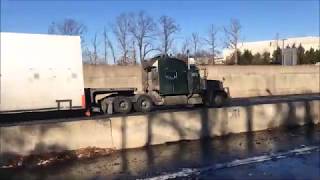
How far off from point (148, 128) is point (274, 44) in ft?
301

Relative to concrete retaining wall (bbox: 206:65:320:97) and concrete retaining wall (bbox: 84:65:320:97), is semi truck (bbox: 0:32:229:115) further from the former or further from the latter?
concrete retaining wall (bbox: 206:65:320:97)

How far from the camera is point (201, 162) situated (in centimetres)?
1452

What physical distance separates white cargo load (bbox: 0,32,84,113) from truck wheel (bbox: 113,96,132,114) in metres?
2.94

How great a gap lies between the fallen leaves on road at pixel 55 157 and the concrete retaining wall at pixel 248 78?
762 inches

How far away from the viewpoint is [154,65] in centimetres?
2548

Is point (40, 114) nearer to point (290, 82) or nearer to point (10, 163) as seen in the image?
point (10, 163)

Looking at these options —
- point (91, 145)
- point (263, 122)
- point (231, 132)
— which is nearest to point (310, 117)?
point (263, 122)

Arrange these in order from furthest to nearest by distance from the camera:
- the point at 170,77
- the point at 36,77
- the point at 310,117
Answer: the point at 170,77
the point at 310,117
the point at 36,77

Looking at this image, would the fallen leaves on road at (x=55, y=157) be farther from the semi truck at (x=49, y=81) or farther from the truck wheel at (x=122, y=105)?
the truck wheel at (x=122, y=105)

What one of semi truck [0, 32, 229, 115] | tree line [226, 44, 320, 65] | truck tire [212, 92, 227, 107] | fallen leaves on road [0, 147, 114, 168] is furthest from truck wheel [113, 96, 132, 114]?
tree line [226, 44, 320, 65]

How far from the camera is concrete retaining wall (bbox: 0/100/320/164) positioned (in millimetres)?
14930

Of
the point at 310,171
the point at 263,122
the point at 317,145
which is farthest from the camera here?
the point at 263,122

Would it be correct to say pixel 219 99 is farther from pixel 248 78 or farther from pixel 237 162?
pixel 248 78

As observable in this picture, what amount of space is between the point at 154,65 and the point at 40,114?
22.0ft
